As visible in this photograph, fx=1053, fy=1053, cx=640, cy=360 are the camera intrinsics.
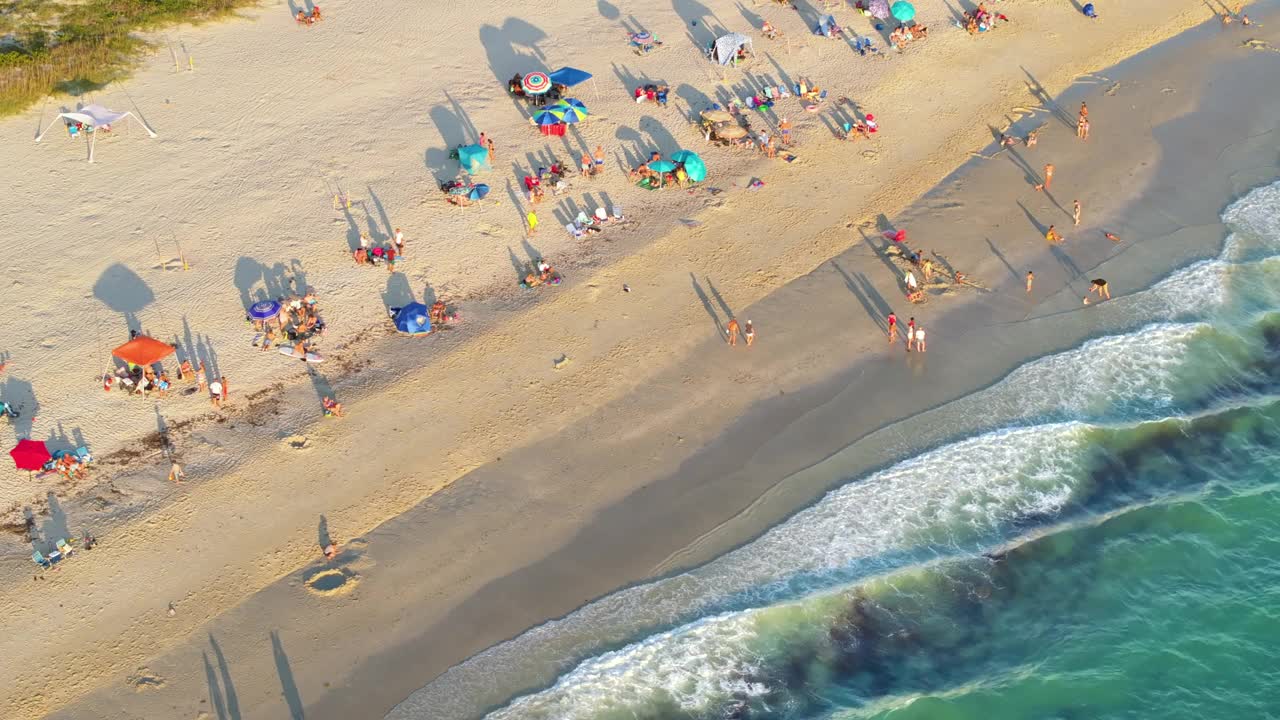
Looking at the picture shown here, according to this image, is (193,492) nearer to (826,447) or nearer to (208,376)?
(208,376)

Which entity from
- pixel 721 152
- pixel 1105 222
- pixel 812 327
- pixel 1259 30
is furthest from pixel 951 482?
pixel 1259 30

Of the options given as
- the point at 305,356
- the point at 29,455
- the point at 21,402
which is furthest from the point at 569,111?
the point at 29,455

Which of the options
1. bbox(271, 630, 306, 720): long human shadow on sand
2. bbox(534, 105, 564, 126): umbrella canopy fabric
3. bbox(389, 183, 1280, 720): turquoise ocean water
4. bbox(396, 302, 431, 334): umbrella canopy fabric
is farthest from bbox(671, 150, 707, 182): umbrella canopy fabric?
bbox(271, 630, 306, 720): long human shadow on sand

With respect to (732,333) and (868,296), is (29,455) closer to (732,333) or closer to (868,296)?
(732,333)

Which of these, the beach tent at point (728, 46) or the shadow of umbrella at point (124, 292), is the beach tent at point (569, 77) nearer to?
the beach tent at point (728, 46)

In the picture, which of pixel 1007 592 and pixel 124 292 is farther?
pixel 124 292

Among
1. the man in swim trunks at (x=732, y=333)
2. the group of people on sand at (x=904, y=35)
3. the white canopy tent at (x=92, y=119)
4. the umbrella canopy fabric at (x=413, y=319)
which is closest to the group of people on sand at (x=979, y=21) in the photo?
the group of people on sand at (x=904, y=35)
